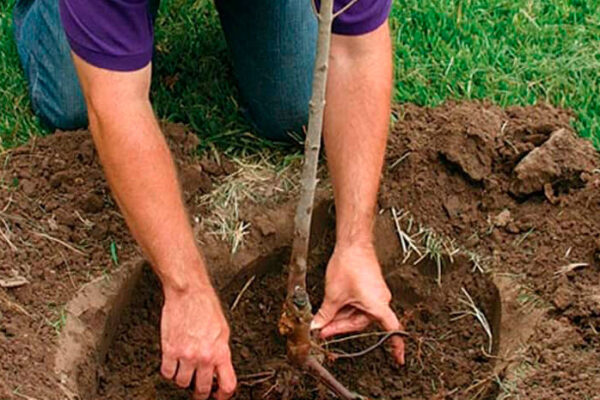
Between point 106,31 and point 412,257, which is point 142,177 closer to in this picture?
point 106,31

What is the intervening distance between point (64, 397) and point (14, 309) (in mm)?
316

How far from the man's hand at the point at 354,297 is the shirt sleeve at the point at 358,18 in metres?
0.54

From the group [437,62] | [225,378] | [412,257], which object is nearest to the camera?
[225,378]

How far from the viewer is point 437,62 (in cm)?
344

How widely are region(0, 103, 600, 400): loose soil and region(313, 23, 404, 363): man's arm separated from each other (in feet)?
0.78

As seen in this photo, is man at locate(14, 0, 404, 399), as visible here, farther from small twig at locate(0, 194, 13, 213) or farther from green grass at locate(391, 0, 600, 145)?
green grass at locate(391, 0, 600, 145)

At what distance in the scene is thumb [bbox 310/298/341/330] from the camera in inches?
99.5

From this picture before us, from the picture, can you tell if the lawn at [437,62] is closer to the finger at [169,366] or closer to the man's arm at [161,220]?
the man's arm at [161,220]

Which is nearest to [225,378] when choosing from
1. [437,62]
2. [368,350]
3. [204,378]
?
→ [204,378]

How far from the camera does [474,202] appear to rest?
2.99 m

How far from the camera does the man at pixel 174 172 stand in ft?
7.76

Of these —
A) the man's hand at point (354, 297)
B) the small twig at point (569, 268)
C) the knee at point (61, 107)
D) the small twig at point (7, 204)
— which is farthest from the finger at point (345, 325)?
the knee at point (61, 107)

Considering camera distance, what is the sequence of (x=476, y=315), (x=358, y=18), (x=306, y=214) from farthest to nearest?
1. (x=476, y=315)
2. (x=358, y=18)
3. (x=306, y=214)

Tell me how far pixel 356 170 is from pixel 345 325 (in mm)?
378
